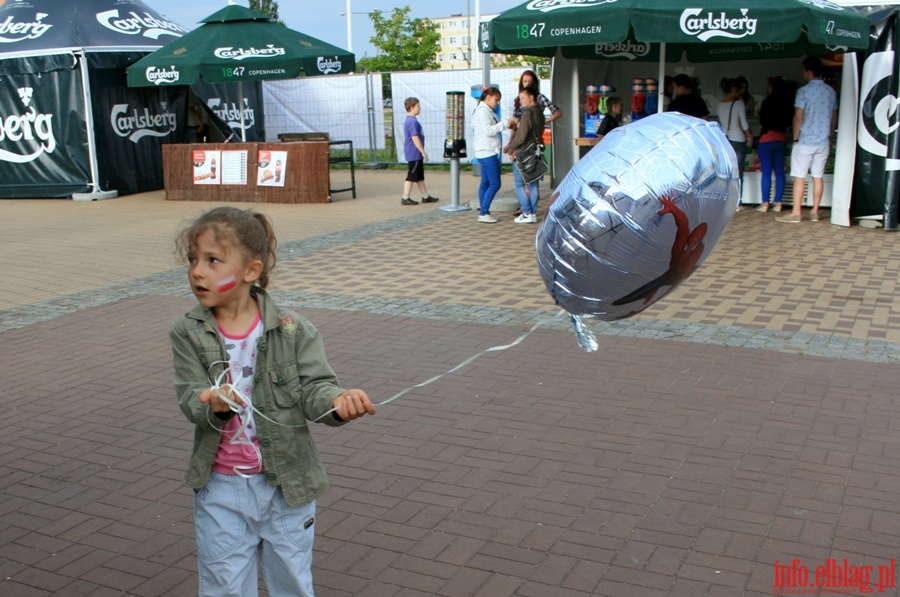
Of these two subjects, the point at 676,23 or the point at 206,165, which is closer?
the point at 676,23

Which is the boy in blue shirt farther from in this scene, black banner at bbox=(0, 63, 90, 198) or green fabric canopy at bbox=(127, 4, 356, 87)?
black banner at bbox=(0, 63, 90, 198)

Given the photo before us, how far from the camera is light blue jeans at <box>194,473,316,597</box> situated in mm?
2725

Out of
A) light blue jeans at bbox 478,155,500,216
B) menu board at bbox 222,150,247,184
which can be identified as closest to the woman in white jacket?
light blue jeans at bbox 478,155,500,216

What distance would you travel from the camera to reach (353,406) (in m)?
2.61

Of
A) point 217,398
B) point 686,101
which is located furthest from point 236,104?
point 217,398

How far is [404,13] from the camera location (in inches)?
1861

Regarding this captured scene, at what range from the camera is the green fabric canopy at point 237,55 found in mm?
15312

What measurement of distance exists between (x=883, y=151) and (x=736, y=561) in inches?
353

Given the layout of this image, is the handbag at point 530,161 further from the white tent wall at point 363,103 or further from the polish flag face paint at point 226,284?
the polish flag face paint at point 226,284

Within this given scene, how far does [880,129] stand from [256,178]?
388 inches

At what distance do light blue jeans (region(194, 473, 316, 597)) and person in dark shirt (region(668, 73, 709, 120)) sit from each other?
416 inches

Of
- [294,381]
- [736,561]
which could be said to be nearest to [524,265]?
[736,561]

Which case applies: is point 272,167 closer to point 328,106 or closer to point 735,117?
point 328,106

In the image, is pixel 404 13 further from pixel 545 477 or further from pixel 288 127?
pixel 545 477
